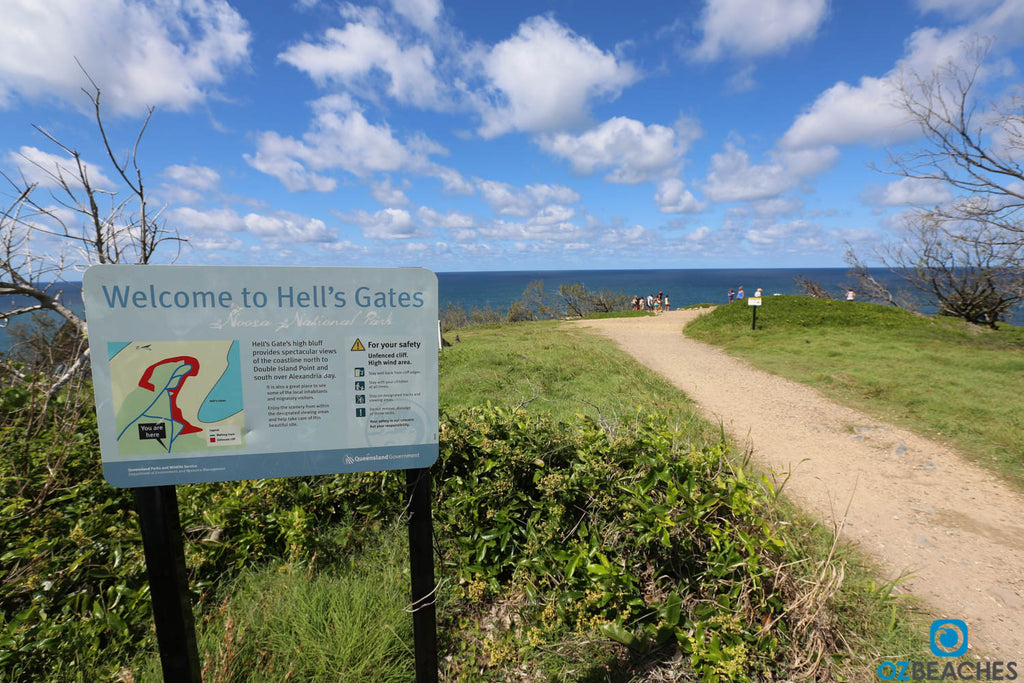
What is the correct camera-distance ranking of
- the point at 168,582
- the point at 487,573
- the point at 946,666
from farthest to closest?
the point at 487,573
the point at 946,666
the point at 168,582

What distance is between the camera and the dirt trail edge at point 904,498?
10.2 ft

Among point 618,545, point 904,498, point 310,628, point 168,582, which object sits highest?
point 168,582

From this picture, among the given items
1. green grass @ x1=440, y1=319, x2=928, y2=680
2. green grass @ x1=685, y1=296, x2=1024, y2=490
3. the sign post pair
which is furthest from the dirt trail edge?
the sign post pair

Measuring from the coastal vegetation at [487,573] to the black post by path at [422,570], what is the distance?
31 cm

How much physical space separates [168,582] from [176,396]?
0.82 metres

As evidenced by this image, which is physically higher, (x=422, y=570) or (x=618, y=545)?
(x=422, y=570)

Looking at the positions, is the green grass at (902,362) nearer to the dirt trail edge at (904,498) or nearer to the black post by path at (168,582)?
the dirt trail edge at (904,498)

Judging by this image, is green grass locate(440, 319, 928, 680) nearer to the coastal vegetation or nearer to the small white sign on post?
the coastal vegetation

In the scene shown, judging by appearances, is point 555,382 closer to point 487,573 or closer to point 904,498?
point 904,498

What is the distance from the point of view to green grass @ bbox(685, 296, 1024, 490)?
6.03m

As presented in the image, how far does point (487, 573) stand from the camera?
9.43ft

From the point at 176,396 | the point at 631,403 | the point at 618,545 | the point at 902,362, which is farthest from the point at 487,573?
the point at 902,362

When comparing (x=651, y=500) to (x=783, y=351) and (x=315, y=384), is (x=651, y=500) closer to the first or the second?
(x=315, y=384)

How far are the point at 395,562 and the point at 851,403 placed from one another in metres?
7.45
